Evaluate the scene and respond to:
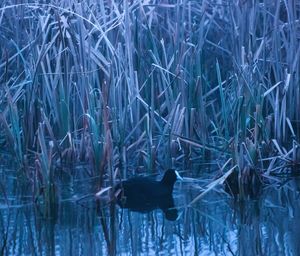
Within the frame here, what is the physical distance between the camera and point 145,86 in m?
6.32

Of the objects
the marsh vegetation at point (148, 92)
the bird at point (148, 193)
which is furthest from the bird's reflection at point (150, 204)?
the marsh vegetation at point (148, 92)

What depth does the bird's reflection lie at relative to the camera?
545 cm

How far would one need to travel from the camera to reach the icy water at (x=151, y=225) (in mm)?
4750

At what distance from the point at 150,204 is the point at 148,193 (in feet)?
0.33

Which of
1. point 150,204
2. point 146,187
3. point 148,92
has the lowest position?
point 150,204

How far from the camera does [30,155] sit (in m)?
6.21

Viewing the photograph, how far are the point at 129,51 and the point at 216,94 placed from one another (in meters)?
0.97

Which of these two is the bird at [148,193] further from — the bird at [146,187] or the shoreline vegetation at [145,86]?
the shoreline vegetation at [145,86]

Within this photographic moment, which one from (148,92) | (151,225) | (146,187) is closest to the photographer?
(151,225)

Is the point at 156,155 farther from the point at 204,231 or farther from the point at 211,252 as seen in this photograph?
the point at 211,252

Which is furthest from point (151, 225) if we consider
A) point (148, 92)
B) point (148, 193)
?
point (148, 92)

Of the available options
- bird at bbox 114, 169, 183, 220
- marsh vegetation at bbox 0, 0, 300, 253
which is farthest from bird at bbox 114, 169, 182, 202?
marsh vegetation at bbox 0, 0, 300, 253

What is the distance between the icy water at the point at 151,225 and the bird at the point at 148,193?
59mm

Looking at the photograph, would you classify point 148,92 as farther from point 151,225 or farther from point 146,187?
point 151,225
